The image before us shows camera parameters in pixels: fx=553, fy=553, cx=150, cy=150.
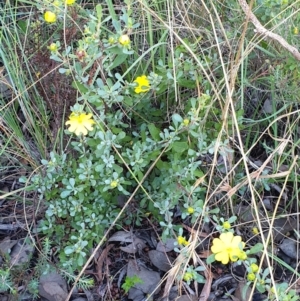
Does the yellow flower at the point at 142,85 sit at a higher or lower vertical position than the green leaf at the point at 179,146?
higher

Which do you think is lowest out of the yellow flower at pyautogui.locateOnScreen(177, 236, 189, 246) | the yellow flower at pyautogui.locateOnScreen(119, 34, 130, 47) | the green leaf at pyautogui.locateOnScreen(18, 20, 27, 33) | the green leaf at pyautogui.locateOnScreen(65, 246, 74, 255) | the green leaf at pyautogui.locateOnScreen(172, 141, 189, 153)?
the green leaf at pyautogui.locateOnScreen(65, 246, 74, 255)

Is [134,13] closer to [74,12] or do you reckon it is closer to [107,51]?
[74,12]

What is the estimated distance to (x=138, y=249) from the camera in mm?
1337

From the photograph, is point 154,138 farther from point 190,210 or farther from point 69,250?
point 69,250

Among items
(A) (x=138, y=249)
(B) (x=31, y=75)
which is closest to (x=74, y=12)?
(B) (x=31, y=75)

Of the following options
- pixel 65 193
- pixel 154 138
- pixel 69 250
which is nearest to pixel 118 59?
pixel 154 138

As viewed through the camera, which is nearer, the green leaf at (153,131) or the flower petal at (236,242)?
the flower petal at (236,242)

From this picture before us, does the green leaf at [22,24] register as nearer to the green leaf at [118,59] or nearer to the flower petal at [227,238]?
the green leaf at [118,59]

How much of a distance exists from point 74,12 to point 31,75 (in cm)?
21

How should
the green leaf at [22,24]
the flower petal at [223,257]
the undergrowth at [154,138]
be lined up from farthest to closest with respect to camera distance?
the green leaf at [22,24] < the undergrowth at [154,138] < the flower petal at [223,257]

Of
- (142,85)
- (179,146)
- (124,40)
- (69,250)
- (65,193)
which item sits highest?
(124,40)

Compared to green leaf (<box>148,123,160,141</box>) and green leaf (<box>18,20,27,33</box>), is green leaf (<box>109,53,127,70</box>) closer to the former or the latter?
green leaf (<box>148,123,160,141</box>)

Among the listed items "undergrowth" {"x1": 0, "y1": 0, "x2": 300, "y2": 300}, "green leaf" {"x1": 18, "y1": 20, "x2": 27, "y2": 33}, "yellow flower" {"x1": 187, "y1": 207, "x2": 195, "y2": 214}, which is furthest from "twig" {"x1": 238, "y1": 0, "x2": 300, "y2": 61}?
"green leaf" {"x1": 18, "y1": 20, "x2": 27, "y2": 33}

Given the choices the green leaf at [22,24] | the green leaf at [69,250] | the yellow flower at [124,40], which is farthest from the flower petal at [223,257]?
the green leaf at [22,24]
